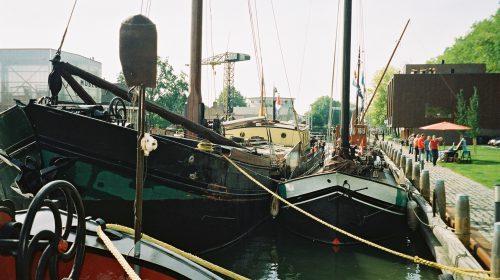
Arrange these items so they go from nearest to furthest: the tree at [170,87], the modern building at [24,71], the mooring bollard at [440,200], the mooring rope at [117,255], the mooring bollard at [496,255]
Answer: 1. the mooring rope at [117,255]
2. the mooring bollard at [496,255]
3. the mooring bollard at [440,200]
4. the modern building at [24,71]
5. the tree at [170,87]

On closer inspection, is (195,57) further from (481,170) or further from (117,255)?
(481,170)

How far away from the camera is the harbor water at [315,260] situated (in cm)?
880

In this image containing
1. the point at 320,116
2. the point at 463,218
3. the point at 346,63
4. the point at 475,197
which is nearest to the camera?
the point at 463,218

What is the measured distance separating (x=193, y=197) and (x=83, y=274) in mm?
4386

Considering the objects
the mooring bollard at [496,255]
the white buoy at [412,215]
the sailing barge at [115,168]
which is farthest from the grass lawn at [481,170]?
the sailing barge at [115,168]

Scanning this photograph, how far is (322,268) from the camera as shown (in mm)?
9102

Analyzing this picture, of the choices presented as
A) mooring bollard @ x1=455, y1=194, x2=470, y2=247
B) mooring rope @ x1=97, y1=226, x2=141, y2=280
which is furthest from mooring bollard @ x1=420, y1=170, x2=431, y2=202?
mooring rope @ x1=97, y1=226, x2=141, y2=280

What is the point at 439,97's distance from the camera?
45.8m

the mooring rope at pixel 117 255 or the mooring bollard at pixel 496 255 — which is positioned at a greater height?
the mooring rope at pixel 117 255

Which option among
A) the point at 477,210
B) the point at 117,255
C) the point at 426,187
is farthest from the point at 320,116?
the point at 117,255

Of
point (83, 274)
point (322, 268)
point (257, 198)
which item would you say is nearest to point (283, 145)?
point (257, 198)

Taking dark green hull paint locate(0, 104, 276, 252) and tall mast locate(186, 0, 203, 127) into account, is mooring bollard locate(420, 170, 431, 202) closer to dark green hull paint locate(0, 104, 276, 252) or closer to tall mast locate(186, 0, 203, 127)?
dark green hull paint locate(0, 104, 276, 252)

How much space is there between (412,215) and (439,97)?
1524 inches

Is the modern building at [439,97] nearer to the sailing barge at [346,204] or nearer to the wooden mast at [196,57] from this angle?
the sailing barge at [346,204]
